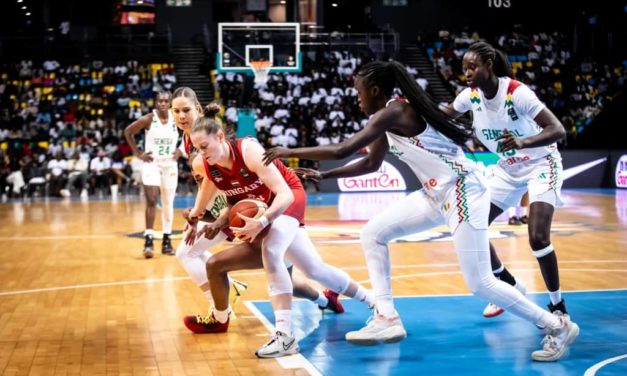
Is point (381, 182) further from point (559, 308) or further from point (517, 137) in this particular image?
point (517, 137)

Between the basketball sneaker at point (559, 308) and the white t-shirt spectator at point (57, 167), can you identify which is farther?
the white t-shirt spectator at point (57, 167)

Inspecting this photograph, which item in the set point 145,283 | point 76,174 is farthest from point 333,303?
point 76,174

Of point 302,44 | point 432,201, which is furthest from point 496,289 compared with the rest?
point 302,44

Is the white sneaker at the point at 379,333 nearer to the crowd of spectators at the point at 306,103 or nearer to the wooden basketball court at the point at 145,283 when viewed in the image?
the wooden basketball court at the point at 145,283

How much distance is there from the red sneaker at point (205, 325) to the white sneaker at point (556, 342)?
2.18 metres

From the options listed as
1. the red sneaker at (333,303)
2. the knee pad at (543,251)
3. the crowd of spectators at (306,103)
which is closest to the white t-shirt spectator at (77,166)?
the crowd of spectators at (306,103)

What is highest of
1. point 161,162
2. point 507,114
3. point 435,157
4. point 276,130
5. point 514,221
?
point 507,114

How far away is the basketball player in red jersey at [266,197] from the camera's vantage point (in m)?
5.45

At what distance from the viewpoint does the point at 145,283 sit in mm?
8477

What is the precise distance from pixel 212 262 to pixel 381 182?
15289mm

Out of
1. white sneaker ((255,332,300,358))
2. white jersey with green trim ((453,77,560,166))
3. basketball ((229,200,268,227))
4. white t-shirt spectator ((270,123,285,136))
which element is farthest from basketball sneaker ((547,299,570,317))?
white t-shirt spectator ((270,123,285,136))

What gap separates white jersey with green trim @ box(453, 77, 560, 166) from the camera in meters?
5.99

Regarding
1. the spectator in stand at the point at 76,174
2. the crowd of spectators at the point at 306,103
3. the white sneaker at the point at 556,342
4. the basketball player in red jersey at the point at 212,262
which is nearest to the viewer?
the white sneaker at the point at 556,342

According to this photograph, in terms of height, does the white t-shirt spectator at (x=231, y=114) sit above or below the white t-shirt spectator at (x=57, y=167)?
above
